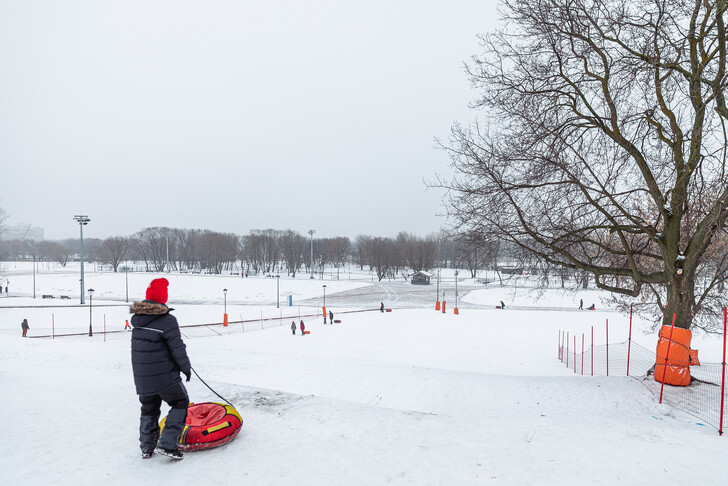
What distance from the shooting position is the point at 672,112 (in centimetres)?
825

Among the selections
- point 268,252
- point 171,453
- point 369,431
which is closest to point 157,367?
point 171,453

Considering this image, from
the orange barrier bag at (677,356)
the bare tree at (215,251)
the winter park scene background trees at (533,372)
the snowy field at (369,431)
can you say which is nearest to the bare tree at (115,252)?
the bare tree at (215,251)

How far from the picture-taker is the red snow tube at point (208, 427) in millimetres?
4613

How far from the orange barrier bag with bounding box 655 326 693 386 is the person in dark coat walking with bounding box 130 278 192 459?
902 cm

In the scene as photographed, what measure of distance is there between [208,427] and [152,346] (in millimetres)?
1215

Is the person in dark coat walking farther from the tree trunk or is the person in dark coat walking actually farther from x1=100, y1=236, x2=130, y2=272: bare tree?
x1=100, y1=236, x2=130, y2=272: bare tree

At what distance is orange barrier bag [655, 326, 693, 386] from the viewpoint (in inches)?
326

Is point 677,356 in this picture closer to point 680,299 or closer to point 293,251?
point 680,299

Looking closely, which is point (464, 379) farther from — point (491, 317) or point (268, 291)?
point (268, 291)

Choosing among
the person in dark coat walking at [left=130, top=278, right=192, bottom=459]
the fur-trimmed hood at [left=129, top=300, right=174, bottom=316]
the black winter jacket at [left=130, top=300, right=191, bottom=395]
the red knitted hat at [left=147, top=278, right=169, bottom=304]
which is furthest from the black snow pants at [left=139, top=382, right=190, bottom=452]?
the red knitted hat at [left=147, top=278, right=169, bottom=304]

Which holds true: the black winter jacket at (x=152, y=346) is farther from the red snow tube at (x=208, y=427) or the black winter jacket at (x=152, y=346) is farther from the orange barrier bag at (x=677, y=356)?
the orange barrier bag at (x=677, y=356)

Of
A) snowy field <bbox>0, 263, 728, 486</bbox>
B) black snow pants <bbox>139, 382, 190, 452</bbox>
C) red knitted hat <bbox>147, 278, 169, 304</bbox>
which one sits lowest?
snowy field <bbox>0, 263, 728, 486</bbox>

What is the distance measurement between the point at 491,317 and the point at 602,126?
29.9 m

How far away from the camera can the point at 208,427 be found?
4719 mm
